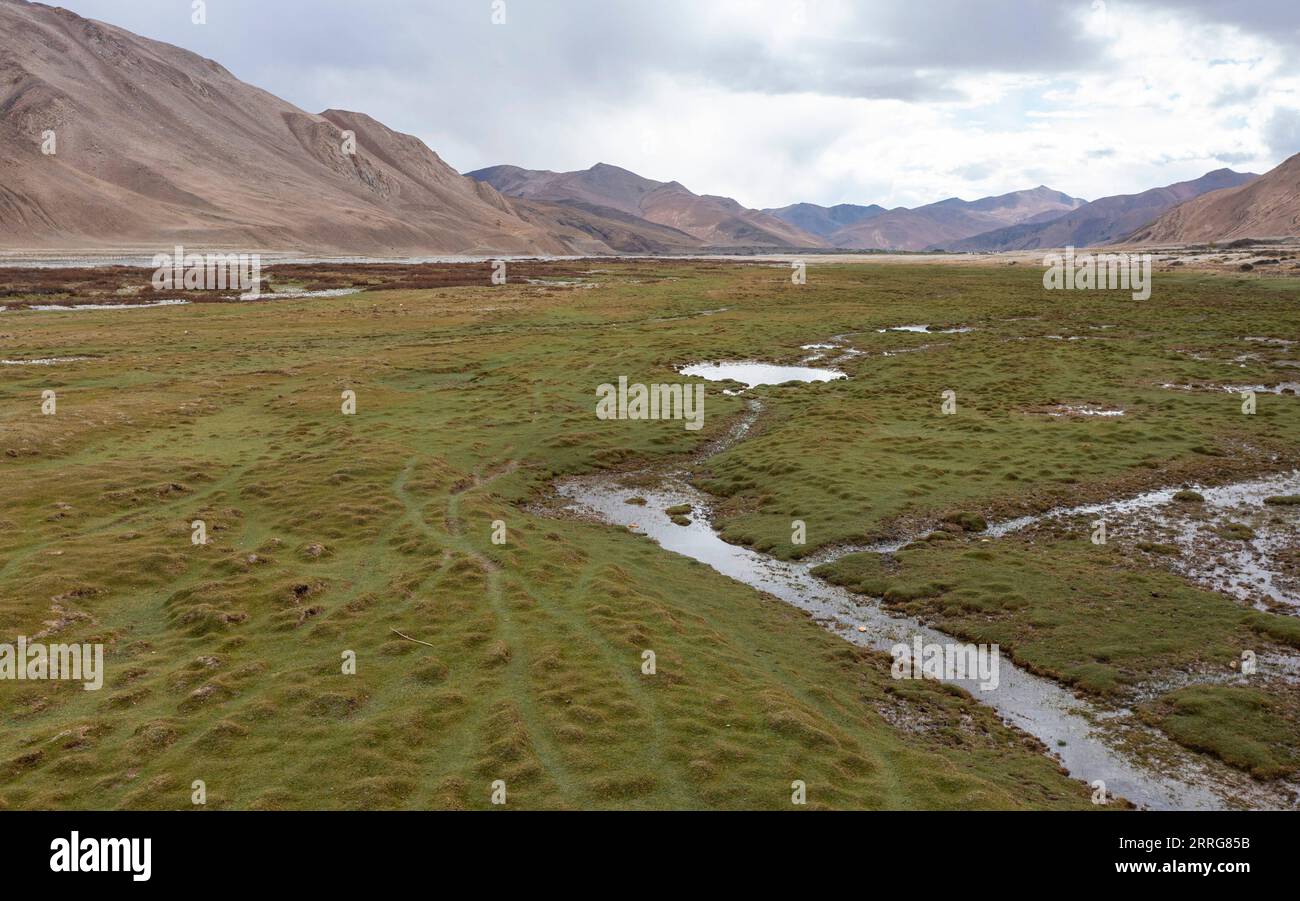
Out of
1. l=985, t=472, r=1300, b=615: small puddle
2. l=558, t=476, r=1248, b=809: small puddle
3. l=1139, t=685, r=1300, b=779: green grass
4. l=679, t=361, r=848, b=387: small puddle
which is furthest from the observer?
l=679, t=361, r=848, b=387: small puddle

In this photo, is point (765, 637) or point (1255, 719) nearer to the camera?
point (1255, 719)

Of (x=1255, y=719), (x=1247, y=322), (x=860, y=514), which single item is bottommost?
(x=1255, y=719)

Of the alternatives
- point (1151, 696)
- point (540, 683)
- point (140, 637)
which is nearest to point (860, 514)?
point (1151, 696)

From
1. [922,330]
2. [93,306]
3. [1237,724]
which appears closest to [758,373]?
[922,330]

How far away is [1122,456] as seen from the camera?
33500mm

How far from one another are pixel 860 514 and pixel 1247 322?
6627cm

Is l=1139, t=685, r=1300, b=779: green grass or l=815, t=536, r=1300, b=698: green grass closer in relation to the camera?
l=1139, t=685, r=1300, b=779: green grass

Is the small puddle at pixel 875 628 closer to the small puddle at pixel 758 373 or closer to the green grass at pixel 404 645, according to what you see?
the green grass at pixel 404 645

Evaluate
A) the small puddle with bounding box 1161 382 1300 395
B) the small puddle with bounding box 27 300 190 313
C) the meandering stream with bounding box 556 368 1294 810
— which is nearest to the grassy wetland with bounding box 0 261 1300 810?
the meandering stream with bounding box 556 368 1294 810

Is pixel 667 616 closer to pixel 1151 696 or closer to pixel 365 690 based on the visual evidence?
pixel 365 690

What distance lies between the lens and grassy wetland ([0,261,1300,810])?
13.3 meters

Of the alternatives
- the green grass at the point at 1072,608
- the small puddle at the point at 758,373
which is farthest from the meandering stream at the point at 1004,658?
the small puddle at the point at 758,373

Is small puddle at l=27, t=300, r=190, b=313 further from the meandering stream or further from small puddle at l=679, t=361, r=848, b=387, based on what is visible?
the meandering stream

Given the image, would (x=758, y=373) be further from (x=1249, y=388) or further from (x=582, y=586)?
Result: (x=582, y=586)
